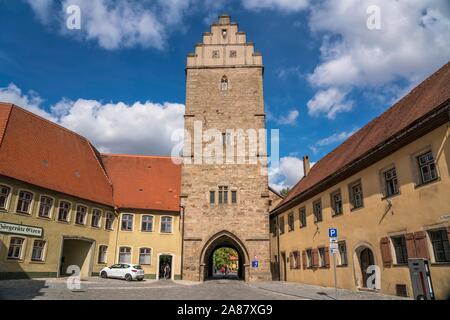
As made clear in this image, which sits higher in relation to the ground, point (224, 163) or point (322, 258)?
point (224, 163)

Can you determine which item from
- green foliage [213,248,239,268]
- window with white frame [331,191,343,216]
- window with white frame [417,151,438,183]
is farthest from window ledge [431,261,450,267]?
green foliage [213,248,239,268]

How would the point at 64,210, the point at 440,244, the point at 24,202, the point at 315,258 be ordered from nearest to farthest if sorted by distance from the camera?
1. the point at 440,244
2. the point at 24,202
3. the point at 315,258
4. the point at 64,210

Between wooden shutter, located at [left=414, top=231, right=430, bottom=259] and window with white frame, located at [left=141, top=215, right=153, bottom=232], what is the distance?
65.4 feet

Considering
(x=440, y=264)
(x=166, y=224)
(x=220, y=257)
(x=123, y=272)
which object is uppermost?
(x=166, y=224)

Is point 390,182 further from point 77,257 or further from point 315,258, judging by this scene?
point 77,257

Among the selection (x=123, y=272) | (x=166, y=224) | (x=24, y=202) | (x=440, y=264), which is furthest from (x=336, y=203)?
(x=24, y=202)

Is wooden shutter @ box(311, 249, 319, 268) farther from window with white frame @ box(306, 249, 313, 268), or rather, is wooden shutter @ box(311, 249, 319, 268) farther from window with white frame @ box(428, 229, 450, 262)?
window with white frame @ box(428, 229, 450, 262)

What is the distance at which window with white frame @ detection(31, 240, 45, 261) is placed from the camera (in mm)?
20397

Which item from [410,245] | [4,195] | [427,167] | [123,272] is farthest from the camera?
[123,272]

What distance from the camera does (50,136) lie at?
83.6 ft

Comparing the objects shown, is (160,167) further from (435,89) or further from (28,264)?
(435,89)

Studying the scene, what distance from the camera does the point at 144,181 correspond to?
99.0 ft

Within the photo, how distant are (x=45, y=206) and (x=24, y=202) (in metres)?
1.48
